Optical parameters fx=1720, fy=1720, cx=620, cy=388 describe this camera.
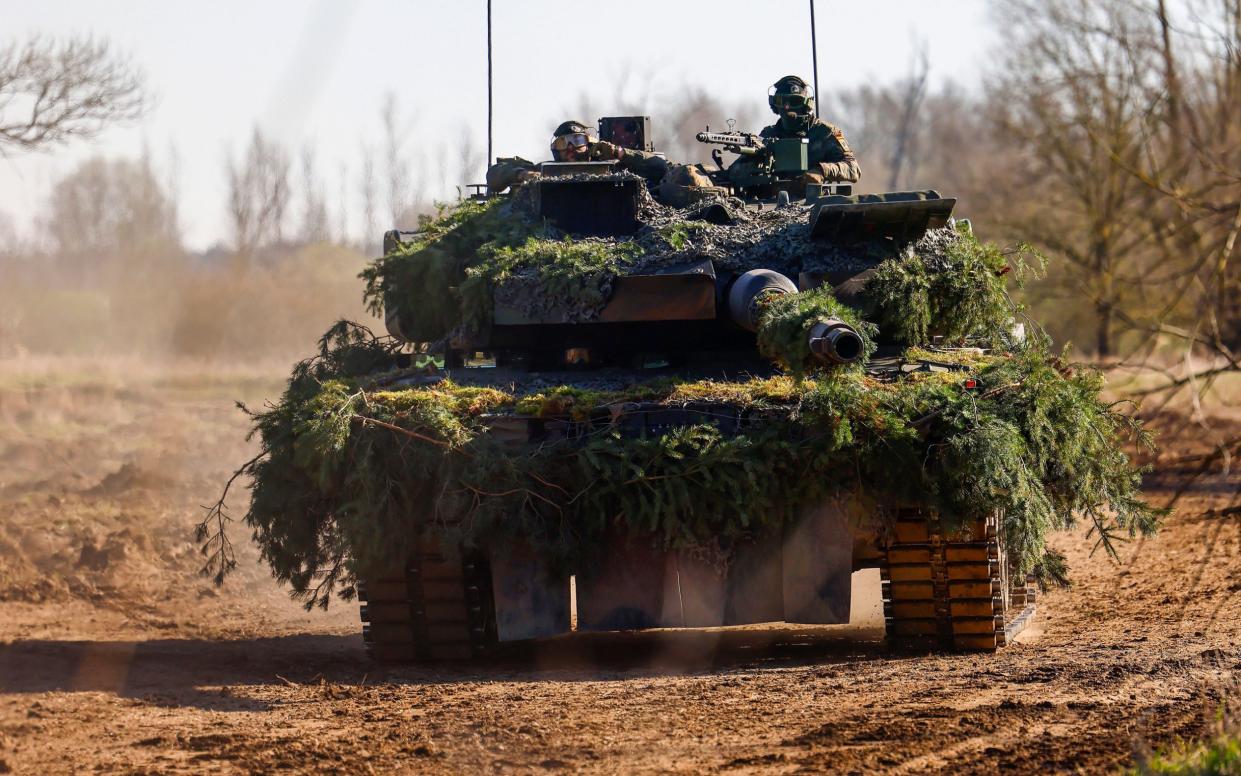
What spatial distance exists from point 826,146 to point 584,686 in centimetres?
507

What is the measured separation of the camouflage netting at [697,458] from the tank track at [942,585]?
0.17m

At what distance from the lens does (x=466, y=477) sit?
8.20m

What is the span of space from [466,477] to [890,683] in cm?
220

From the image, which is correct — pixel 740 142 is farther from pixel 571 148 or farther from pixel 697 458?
pixel 697 458

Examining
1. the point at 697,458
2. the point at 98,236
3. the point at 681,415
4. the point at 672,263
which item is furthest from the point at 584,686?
the point at 98,236

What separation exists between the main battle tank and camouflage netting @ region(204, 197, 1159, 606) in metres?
0.10

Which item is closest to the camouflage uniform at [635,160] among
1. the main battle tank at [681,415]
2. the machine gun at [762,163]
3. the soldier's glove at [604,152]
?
the soldier's glove at [604,152]

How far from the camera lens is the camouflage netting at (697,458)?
26.5ft

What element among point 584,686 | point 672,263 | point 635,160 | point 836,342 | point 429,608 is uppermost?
point 635,160

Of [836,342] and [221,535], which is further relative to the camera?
[221,535]

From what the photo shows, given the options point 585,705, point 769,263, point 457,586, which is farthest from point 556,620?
point 769,263

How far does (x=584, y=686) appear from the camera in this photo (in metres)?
8.07

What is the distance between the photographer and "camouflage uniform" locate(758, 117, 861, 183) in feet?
38.5

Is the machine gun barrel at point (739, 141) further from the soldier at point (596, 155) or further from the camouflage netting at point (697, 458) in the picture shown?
the camouflage netting at point (697, 458)
